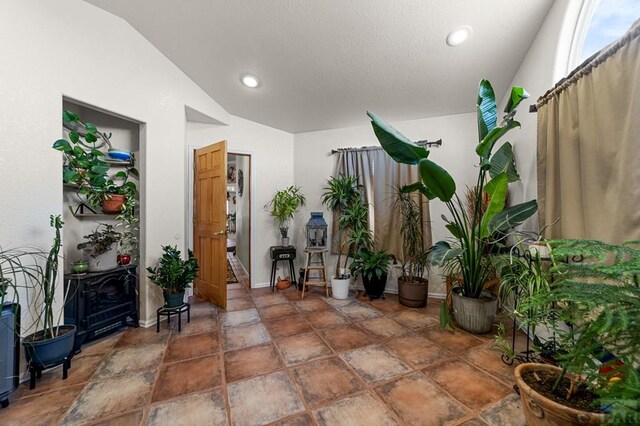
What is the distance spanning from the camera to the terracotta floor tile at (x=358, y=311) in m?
2.83

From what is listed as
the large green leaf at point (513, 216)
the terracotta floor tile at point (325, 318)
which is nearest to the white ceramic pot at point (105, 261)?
the terracotta floor tile at point (325, 318)

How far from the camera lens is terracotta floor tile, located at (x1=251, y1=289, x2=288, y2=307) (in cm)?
327

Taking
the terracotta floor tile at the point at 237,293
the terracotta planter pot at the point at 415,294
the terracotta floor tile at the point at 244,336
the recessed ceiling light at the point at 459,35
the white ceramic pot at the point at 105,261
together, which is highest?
the recessed ceiling light at the point at 459,35

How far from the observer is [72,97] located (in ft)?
6.79

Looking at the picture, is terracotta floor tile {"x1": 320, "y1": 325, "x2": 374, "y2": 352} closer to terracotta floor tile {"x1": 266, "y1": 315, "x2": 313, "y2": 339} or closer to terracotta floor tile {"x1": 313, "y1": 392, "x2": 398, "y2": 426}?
terracotta floor tile {"x1": 266, "y1": 315, "x2": 313, "y2": 339}

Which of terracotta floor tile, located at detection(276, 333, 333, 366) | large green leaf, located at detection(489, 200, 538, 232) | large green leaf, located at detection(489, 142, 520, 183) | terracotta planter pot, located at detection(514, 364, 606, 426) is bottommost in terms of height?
terracotta floor tile, located at detection(276, 333, 333, 366)

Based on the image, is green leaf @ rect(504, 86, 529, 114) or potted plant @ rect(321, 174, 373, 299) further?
potted plant @ rect(321, 174, 373, 299)

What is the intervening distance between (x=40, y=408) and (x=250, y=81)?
322cm

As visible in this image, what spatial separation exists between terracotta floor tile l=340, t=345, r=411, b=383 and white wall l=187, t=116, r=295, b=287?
7.42 feet

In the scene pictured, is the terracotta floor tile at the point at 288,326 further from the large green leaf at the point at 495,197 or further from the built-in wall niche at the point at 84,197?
the large green leaf at the point at 495,197

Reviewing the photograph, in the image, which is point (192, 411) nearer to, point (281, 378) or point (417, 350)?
point (281, 378)

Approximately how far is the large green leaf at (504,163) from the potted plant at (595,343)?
1.54 m

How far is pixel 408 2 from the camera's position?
2.00 metres

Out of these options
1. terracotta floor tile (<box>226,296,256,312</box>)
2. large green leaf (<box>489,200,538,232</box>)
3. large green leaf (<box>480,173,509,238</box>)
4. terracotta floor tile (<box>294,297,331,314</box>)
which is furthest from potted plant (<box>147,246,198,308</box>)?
large green leaf (<box>489,200,538,232</box>)
